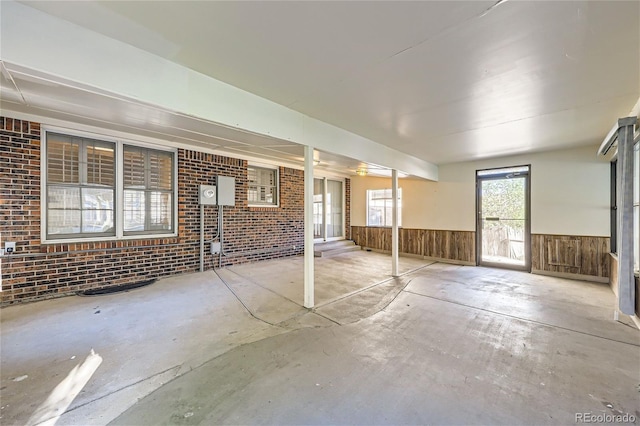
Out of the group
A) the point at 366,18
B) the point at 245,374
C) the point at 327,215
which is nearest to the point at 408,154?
the point at 327,215

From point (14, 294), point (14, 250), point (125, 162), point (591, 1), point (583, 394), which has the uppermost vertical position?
point (591, 1)

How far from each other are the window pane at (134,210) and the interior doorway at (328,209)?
180 inches

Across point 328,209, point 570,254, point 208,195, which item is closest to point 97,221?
point 208,195

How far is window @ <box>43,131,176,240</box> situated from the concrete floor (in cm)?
125

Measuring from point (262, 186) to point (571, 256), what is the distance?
24.0 ft

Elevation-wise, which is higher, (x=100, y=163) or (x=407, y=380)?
(x=100, y=163)

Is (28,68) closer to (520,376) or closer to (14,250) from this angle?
(14,250)

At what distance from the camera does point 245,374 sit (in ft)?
6.98

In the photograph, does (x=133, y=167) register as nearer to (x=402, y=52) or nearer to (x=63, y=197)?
(x=63, y=197)

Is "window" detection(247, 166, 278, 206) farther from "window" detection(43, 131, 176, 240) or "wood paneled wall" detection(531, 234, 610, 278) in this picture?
"wood paneled wall" detection(531, 234, 610, 278)

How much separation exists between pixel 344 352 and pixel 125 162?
4949 millimetres

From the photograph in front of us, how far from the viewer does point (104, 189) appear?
439 cm

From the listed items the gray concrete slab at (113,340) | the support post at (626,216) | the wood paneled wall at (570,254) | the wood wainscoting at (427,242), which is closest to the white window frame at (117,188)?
the gray concrete slab at (113,340)

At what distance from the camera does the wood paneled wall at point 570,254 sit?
16.6 feet
